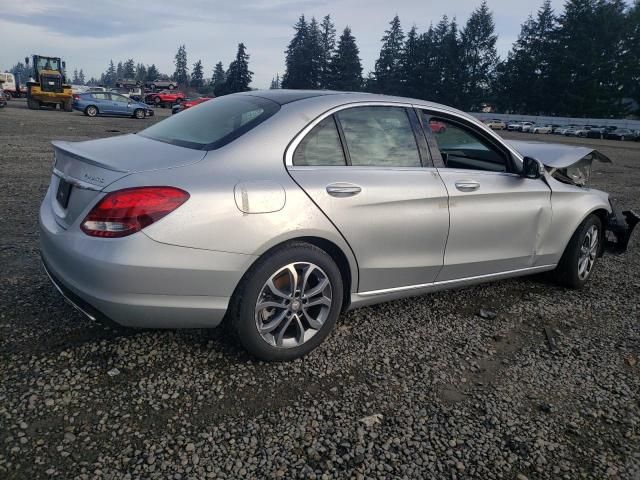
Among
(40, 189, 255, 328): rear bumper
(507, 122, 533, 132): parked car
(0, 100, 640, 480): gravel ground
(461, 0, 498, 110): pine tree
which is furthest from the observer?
(461, 0, 498, 110): pine tree

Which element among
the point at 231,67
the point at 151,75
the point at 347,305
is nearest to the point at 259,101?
the point at 347,305

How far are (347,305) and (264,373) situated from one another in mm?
685

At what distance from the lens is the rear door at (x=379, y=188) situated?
290 centimetres

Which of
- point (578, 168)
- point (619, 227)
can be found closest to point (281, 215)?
point (578, 168)

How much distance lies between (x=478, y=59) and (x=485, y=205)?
Answer: 90.1 meters

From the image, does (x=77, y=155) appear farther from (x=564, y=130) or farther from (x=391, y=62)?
(x=391, y=62)

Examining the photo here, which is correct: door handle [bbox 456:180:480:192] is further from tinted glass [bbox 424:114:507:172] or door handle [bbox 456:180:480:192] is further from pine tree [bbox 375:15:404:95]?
pine tree [bbox 375:15:404:95]

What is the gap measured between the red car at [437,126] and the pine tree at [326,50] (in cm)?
9306

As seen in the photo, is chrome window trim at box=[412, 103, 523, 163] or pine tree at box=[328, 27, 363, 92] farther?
pine tree at box=[328, 27, 363, 92]

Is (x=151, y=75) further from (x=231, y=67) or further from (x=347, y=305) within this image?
(x=347, y=305)

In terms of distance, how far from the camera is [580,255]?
4.45 metres

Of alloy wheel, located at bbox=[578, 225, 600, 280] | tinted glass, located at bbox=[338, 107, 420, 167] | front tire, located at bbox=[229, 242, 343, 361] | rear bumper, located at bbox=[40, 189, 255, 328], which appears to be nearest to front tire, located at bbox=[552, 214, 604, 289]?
alloy wheel, located at bbox=[578, 225, 600, 280]

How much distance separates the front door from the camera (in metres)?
3.51

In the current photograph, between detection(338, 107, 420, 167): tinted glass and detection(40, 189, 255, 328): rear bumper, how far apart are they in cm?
107
